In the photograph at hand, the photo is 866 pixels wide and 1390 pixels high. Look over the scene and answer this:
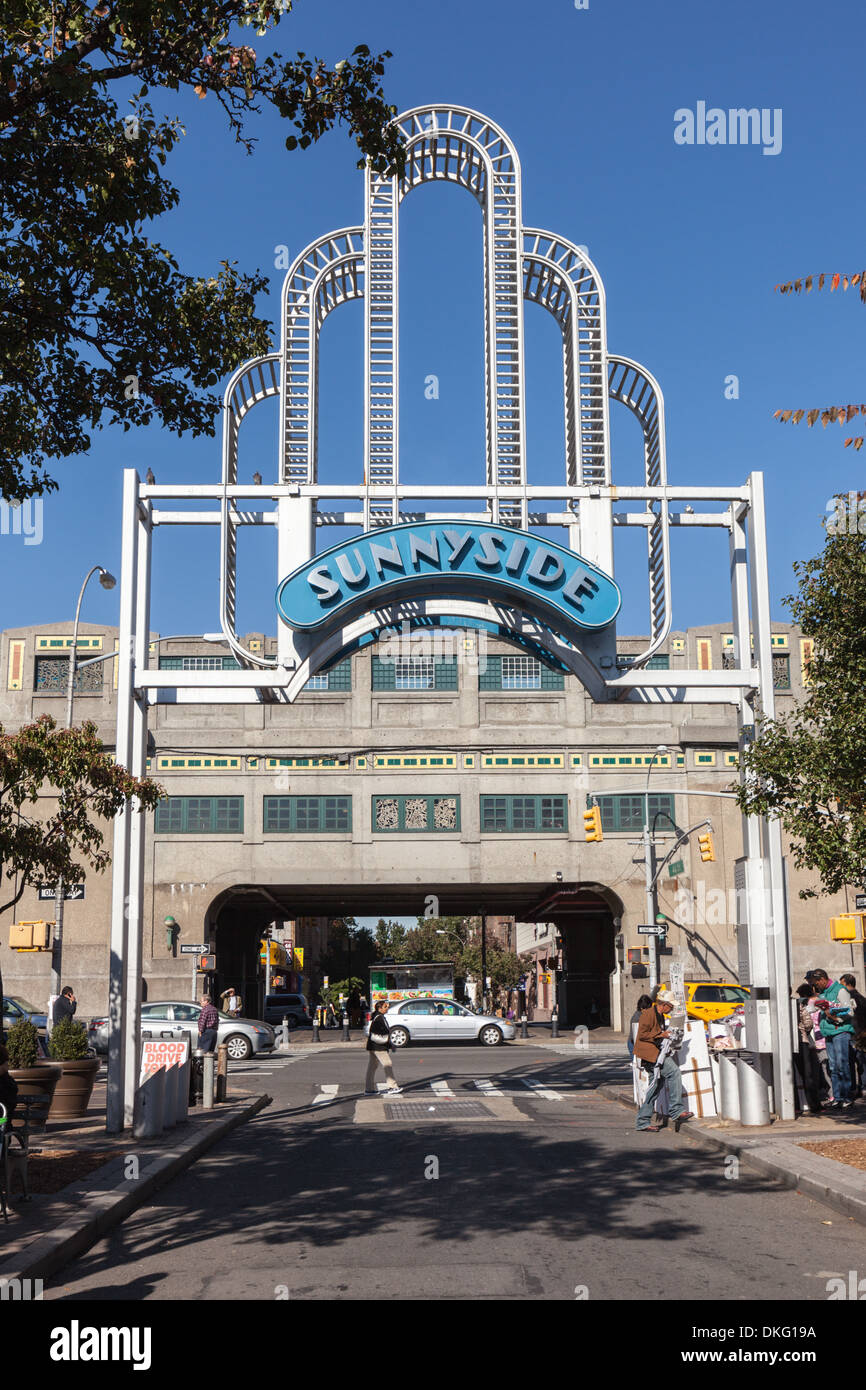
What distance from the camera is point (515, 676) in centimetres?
4588

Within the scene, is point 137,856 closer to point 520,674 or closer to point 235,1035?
point 235,1035

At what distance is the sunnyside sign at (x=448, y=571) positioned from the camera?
54.0 feet

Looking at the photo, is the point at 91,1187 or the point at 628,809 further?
the point at 628,809

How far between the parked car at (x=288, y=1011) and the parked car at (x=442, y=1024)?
19698 mm

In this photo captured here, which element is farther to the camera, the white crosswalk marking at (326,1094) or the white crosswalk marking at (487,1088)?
the white crosswalk marking at (487,1088)

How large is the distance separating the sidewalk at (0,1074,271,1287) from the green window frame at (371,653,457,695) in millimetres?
27337

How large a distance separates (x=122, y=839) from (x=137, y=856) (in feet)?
1.07

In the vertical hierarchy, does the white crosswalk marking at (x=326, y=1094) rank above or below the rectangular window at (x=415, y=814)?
below

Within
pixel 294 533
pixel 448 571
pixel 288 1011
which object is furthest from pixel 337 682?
pixel 448 571

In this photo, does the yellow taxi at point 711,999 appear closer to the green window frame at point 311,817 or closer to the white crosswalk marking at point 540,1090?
the white crosswalk marking at point 540,1090

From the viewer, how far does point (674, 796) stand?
44.9 meters

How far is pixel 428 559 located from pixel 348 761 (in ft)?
95.2

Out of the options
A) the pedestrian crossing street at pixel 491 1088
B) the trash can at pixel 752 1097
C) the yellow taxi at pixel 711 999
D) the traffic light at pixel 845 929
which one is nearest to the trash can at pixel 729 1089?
the trash can at pixel 752 1097
